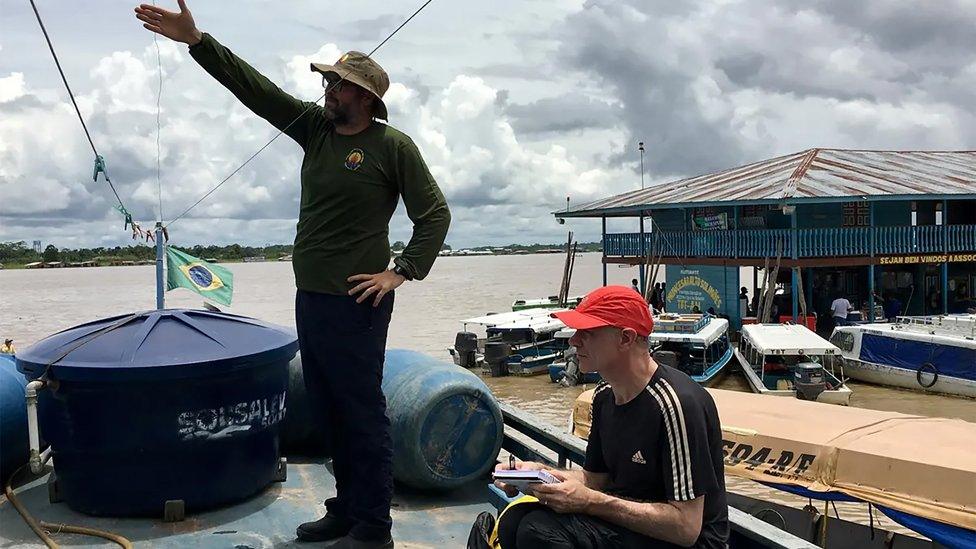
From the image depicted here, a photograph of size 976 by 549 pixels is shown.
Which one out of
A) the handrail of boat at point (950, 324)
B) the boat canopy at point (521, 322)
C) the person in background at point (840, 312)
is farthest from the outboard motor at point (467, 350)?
the handrail of boat at point (950, 324)

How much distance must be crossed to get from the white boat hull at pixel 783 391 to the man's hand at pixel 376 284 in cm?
1503

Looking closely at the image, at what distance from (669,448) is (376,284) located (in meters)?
1.50

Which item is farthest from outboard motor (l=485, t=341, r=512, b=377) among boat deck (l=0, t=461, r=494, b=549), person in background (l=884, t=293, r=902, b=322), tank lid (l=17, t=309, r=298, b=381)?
tank lid (l=17, t=309, r=298, b=381)

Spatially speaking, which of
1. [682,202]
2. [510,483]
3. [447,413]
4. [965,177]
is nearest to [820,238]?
[682,202]

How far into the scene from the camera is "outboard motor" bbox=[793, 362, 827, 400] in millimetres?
17219

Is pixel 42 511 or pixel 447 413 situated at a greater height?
pixel 447 413

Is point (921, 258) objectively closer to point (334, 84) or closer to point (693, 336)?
point (693, 336)

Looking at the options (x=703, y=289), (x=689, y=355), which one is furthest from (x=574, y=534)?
(x=703, y=289)

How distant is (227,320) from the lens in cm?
455

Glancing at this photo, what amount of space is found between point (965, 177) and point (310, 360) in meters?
31.1

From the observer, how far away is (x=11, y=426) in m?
4.91

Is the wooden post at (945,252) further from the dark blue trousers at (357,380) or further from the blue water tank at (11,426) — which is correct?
the blue water tank at (11,426)

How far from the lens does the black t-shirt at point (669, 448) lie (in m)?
2.58

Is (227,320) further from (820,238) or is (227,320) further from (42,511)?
(820,238)
